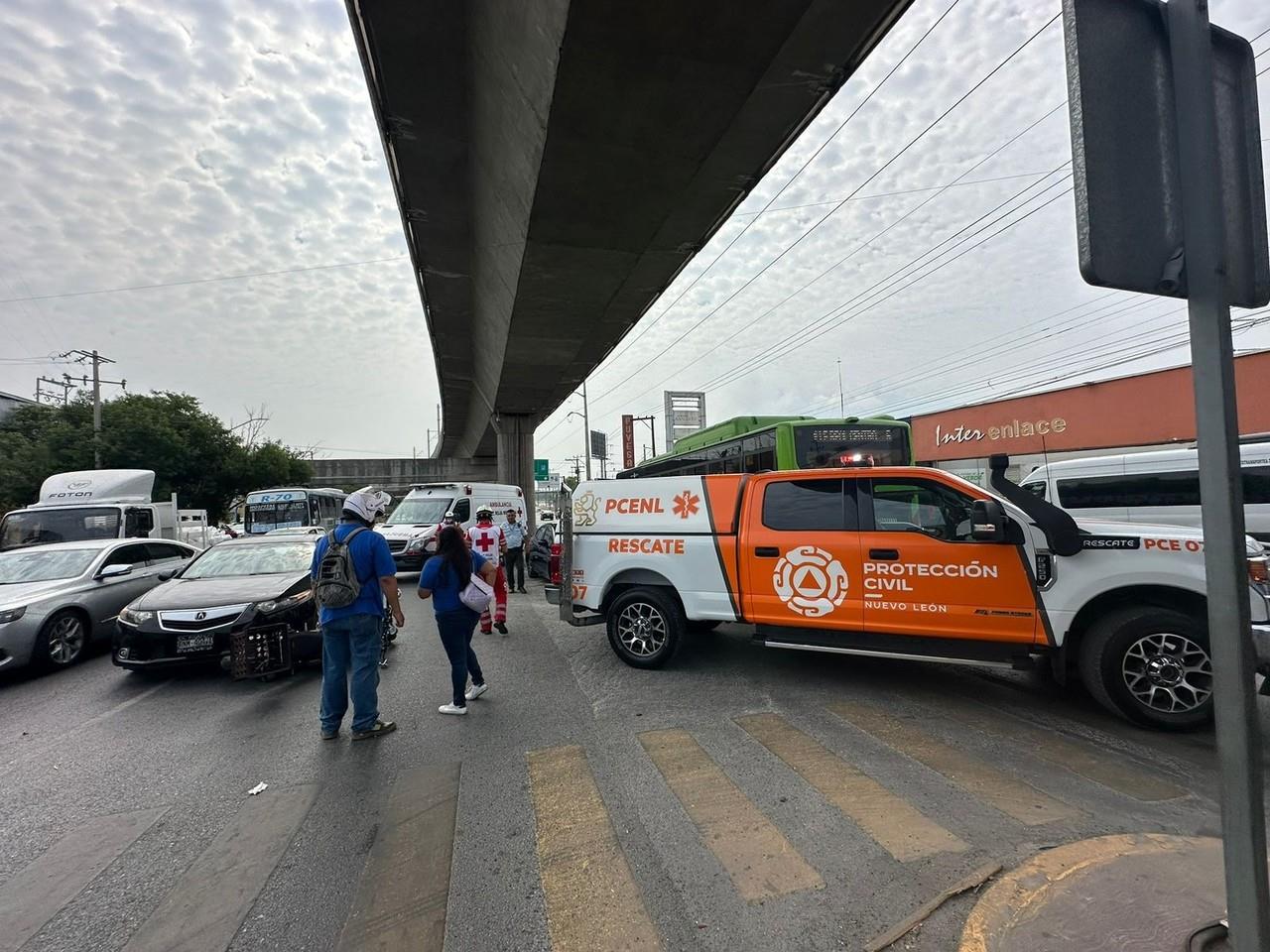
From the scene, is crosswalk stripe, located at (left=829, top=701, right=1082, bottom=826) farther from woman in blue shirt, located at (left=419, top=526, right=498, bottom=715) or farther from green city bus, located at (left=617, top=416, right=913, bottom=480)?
green city bus, located at (left=617, top=416, right=913, bottom=480)

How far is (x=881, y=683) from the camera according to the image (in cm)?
564

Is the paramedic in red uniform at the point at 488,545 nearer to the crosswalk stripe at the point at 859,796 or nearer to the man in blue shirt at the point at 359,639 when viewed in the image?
the man in blue shirt at the point at 359,639

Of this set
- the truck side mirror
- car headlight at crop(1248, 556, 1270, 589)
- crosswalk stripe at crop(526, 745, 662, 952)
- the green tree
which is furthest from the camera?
the green tree

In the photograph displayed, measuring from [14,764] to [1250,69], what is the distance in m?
8.04

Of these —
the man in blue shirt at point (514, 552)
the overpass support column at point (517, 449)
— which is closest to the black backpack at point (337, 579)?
the man in blue shirt at point (514, 552)

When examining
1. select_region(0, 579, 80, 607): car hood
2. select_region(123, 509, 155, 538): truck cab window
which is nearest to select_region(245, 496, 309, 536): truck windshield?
select_region(123, 509, 155, 538): truck cab window

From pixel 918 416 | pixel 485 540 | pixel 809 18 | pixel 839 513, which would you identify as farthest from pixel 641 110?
pixel 918 416

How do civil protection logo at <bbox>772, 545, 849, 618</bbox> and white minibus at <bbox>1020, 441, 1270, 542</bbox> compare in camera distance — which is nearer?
civil protection logo at <bbox>772, 545, 849, 618</bbox>

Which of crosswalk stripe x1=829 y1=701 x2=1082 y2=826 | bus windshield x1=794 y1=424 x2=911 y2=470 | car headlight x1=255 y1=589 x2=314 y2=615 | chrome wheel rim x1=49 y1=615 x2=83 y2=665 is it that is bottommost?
crosswalk stripe x1=829 y1=701 x2=1082 y2=826

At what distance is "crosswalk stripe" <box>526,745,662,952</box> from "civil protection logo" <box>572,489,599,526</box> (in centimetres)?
332

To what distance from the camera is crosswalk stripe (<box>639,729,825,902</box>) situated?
9.19 feet

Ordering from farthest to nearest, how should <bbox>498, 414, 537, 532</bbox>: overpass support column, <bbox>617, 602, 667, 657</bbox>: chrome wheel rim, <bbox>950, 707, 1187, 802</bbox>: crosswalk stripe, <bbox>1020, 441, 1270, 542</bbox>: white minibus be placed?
1. <bbox>498, 414, 537, 532</bbox>: overpass support column
2. <bbox>1020, 441, 1270, 542</bbox>: white minibus
3. <bbox>617, 602, 667, 657</bbox>: chrome wheel rim
4. <bbox>950, 707, 1187, 802</bbox>: crosswalk stripe

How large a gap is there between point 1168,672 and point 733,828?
11.9 feet

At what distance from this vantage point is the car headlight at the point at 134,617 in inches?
240
